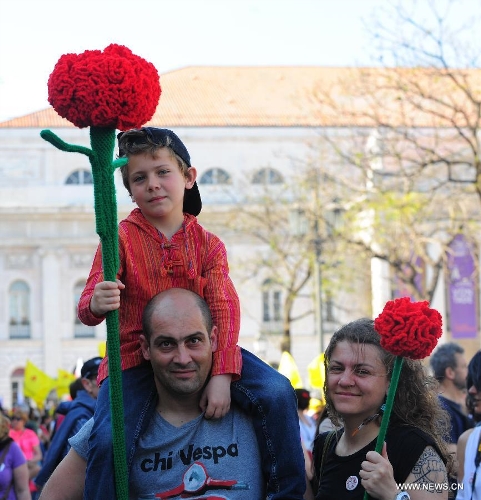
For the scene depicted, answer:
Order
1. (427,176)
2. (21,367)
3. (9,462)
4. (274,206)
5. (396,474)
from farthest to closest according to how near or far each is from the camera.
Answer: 1. (21,367)
2. (274,206)
3. (427,176)
4. (9,462)
5. (396,474)

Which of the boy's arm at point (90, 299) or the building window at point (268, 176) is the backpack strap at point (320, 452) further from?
the building window at point (268, 176)

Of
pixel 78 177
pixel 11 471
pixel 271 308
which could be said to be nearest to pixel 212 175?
pixel 78 177

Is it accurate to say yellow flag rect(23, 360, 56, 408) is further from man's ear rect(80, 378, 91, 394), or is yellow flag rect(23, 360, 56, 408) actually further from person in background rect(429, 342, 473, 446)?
person in background rect(429, 342, 473, 446)

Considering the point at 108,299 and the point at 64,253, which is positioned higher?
the point at 64,253

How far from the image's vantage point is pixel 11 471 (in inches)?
355

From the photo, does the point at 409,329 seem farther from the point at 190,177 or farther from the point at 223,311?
the point at 190,177

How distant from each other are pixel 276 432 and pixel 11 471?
5.18 metres

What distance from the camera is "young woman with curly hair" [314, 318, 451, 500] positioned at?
4391 millimetres

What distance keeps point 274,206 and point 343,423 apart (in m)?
34.0

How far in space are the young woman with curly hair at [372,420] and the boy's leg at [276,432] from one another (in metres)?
0.25

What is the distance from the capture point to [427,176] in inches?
→ 1027

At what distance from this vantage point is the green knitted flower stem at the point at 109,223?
370 cm

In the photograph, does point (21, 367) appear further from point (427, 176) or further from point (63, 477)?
point (63, 477)

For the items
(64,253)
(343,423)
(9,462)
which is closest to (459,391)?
(9,462)
